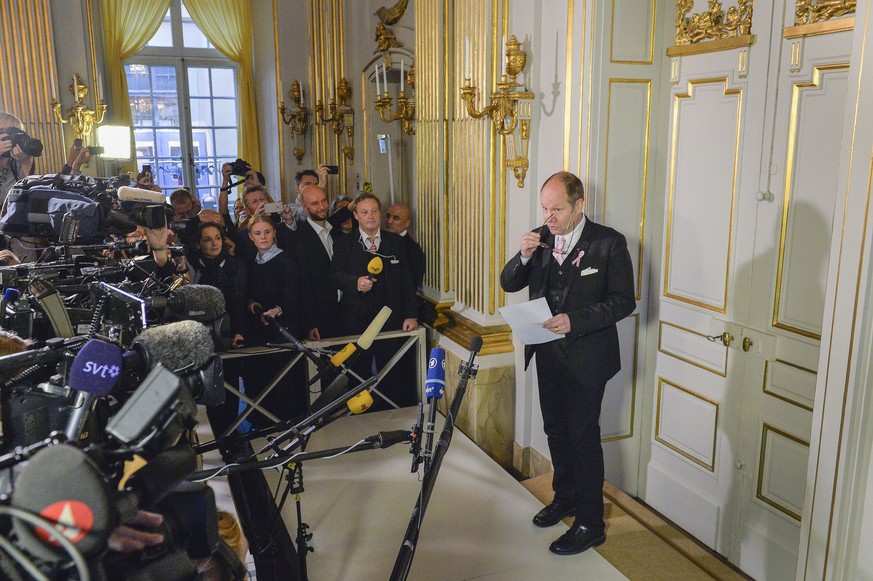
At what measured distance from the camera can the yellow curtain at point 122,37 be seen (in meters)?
7.55

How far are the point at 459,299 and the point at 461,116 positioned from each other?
96 cm

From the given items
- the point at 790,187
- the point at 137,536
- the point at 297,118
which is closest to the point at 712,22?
the point at 790,187

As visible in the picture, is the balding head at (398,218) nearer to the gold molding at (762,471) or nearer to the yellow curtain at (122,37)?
the gold molding at (762,471)

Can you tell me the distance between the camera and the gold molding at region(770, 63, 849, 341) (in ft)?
7.90

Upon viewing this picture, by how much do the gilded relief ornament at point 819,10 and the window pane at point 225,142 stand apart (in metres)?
7.08

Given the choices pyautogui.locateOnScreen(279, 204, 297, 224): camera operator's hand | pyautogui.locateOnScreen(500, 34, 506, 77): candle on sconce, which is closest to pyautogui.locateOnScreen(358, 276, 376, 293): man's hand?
pyautogui.locateOnScreen(279, 204, 297, 224): camera operator's hand

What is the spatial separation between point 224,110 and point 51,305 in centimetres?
684

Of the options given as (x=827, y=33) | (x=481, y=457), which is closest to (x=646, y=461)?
(x=481, y=457)

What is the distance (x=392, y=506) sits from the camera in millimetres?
3027

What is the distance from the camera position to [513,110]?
11.0 ft

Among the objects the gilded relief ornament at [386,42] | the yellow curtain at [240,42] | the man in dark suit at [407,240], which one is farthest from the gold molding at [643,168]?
the yellow curtain at [240,42]

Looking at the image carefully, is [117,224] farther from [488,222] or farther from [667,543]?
[667,543]

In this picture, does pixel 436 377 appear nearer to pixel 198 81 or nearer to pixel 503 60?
pixel 503 60

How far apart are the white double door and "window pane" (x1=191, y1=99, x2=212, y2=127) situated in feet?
21.4
